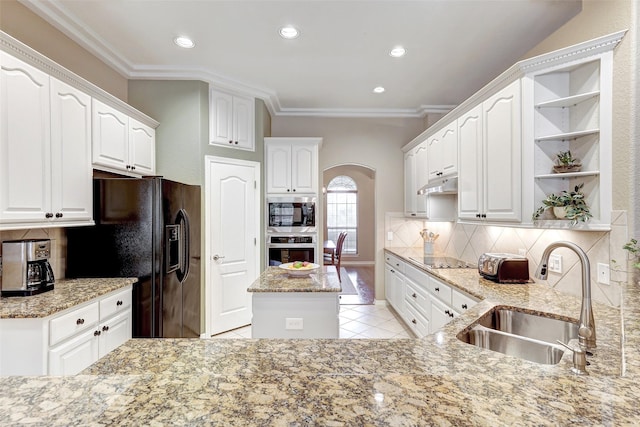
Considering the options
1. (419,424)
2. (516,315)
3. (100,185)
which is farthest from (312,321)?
(100,185)

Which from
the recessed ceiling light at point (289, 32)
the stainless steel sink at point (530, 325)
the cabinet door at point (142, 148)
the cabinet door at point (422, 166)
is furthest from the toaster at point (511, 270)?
the cabinet door at point (142, 148)

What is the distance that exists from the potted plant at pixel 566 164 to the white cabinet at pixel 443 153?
3.33 ft

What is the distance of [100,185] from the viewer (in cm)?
239

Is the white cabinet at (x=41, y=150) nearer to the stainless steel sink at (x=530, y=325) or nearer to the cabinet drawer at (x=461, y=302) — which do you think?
the stainless steel sink at (x=530, y=325)

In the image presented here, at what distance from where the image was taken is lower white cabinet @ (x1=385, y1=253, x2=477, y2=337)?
238cm

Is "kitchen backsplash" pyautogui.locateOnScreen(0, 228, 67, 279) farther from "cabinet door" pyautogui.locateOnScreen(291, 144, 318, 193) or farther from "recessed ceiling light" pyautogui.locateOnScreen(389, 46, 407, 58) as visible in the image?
"recessed ceiling light" pyautogui.locateOnScreen(389, 46, 407, 58)

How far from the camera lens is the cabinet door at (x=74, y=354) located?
1.68 meters

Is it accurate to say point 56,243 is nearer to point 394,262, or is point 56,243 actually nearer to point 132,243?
point 132,243

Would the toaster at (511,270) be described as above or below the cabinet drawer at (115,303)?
above

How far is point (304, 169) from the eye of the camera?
13.2ft

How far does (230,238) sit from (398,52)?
2631 millimetres

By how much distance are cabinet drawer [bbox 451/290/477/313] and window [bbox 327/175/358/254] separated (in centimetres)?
635

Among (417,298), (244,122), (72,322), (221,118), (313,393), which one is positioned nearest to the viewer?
(313,393)

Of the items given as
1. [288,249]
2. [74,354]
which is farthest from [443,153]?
[74,354]
